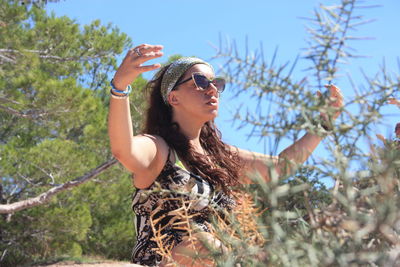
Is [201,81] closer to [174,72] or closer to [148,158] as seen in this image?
[174,72]

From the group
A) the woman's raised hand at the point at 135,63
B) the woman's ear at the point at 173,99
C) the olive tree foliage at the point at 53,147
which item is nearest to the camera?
the woman's raised hand at the point at 135,63

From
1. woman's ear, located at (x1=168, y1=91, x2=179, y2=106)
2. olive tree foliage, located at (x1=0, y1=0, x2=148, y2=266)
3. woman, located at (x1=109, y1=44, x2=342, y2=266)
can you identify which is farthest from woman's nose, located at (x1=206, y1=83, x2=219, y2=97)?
olive tree foliage, located at (x1=0, y1=0, x2=148, y2=266)

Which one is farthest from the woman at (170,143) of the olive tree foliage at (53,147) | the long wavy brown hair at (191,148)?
the olive tree foliage at (53,147)

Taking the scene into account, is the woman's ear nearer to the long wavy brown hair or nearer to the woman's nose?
the long wavy brown hair

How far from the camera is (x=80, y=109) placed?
9.52 m

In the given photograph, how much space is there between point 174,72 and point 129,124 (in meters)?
0.82

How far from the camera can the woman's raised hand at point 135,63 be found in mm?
1817

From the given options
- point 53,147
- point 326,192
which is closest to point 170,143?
point 326,192

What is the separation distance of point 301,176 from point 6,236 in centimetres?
1399

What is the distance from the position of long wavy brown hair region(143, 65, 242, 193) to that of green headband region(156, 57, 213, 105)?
3.8 inches

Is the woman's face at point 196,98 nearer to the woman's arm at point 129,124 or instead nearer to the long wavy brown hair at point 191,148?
the long wavy brown hair at point 191,148

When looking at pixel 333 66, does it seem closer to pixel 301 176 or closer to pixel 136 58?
pixel 301 176

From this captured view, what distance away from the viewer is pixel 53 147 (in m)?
10.5

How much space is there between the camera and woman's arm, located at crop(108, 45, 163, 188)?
6.06 ft
